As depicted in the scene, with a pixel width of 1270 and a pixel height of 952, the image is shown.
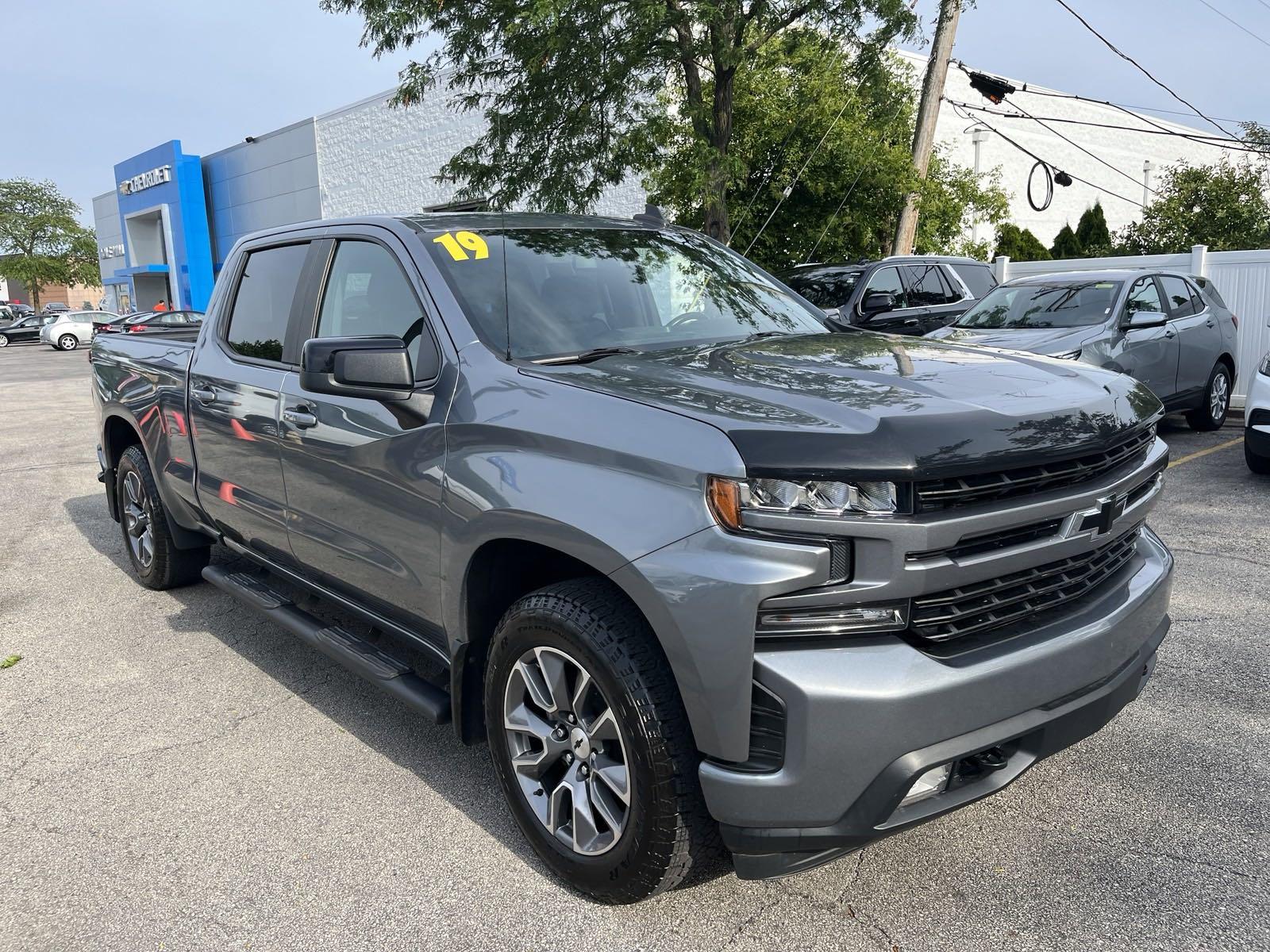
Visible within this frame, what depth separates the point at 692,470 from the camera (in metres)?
2.24

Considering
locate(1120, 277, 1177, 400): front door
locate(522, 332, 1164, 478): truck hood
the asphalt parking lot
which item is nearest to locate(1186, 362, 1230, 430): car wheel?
locate(1120, 277, 1177, 400): front door

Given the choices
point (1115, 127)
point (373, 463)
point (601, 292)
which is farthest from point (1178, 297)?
point (1115, 127)

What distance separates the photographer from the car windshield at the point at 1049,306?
9203 millimetres

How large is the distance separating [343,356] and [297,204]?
32.8m

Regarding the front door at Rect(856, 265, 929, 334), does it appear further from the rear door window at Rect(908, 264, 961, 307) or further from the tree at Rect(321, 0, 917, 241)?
the tree at Rect(321, 0, 917, 241)

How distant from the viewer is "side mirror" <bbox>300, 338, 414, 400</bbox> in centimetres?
293

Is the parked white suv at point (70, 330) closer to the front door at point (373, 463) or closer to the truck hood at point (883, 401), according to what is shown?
the front door at point (373, 463)

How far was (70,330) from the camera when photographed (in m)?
39.2

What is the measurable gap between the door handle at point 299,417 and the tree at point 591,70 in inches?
295

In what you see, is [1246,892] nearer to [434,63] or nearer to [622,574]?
[622,574]

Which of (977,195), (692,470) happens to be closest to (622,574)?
(692,470)

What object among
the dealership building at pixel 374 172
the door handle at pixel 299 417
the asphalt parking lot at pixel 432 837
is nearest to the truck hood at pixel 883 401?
the door handle at pixel 299 417

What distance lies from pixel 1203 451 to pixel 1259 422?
170 centimetres

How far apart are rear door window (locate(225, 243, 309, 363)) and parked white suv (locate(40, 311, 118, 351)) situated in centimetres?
3916
